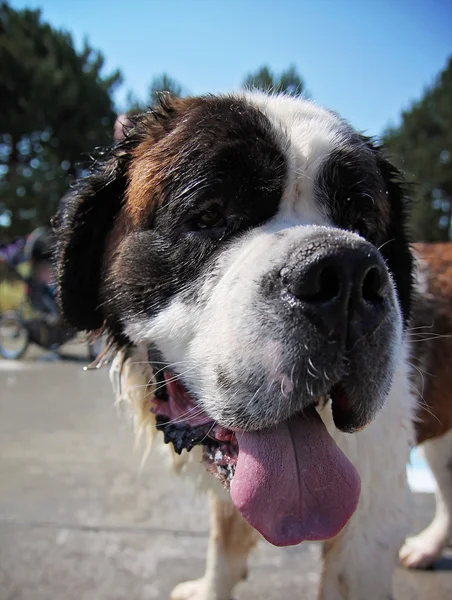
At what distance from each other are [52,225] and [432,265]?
1736 millimetres

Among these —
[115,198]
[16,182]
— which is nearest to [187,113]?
[115,198]

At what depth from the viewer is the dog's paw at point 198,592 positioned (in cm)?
197

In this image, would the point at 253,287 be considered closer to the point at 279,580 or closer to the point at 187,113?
the point at 187,113

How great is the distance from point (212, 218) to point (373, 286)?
507mm

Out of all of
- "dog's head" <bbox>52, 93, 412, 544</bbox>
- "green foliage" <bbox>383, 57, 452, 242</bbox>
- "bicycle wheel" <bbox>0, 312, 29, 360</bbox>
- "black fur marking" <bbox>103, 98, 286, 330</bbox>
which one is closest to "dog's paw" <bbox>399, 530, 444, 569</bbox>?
"dog's head" <bbox>52, 93, 412, 544</bbox>

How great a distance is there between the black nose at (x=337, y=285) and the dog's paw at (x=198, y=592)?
1305mm

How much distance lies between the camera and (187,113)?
1.67 metres

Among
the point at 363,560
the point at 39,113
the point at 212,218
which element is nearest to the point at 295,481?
the point at 363,560

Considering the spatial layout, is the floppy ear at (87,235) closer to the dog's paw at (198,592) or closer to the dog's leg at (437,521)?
the dog's paw at (198,592)

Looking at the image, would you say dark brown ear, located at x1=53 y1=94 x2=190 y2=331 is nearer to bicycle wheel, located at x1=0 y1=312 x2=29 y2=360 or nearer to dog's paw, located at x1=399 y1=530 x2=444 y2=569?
dog's paw, located at x1=399 y1=530 x2=444 y2=569

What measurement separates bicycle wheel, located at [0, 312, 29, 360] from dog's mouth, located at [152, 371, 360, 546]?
5895 mm

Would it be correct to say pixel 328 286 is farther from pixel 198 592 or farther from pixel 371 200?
pixel 198 592

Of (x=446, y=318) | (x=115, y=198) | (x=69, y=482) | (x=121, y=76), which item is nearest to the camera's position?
(x=115, y=198)

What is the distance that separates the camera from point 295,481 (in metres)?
1.31
